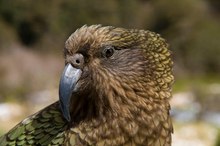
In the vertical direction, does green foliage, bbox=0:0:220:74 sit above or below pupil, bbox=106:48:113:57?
above

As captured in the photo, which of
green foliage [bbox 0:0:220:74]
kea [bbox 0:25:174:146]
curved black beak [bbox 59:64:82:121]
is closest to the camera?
curved black beak [bbox 59:64:82:121]

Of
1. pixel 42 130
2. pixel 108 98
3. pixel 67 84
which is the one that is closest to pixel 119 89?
pixel 108 98

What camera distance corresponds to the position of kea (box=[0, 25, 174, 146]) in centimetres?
315

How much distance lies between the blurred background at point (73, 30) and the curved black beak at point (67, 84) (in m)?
16.6

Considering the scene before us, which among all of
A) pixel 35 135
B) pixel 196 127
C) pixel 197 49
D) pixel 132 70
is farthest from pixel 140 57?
pixel 197 49

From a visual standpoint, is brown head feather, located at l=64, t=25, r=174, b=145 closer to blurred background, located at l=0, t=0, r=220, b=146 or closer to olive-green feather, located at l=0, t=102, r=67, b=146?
olive-green feather, located at l=0, t=102, r=67, b=146

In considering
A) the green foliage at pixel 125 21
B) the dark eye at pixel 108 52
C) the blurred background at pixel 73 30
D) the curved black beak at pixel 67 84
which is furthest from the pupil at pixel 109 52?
the green foliage at pixel 125 21

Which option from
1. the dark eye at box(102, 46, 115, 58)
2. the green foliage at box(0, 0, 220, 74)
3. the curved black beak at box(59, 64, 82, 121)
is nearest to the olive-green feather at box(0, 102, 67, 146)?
the curved black beak at box(59, 64, 82, 121)

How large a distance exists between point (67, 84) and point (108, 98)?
25 centimetres

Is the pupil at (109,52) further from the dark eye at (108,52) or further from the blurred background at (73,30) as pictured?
the blurred background at (73,30)

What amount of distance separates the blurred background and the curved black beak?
653 inches

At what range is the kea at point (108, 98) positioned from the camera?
315cm

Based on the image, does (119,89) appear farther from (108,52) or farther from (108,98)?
(108,52)

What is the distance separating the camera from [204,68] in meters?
31.2
